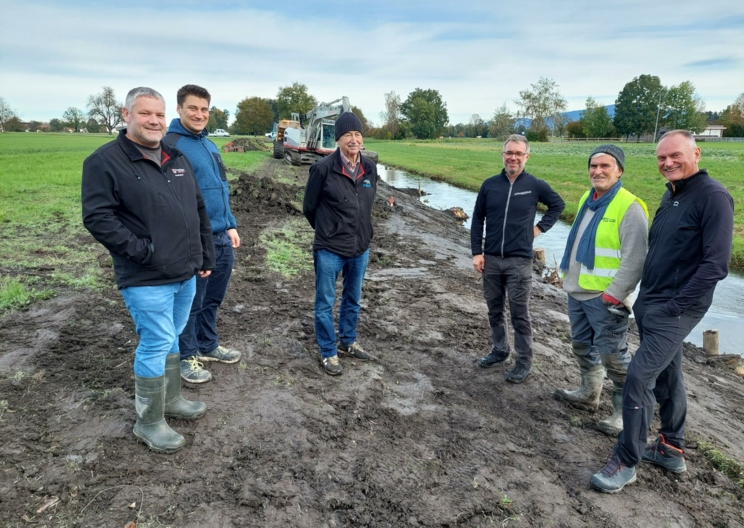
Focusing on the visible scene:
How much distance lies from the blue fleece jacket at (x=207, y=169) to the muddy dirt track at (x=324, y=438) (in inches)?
54.5

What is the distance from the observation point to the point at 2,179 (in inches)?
677

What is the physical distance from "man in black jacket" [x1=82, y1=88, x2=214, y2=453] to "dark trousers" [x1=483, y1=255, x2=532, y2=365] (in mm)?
2601

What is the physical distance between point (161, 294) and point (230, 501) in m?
1.30

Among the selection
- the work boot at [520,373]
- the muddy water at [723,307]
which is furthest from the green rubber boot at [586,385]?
the muddy water at [723,307]

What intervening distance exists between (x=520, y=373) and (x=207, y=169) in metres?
3.30

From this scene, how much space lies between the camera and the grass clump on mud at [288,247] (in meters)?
7.96

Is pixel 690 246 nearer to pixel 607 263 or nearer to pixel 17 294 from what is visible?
pixel 607 263

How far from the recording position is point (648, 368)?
9.92 feet

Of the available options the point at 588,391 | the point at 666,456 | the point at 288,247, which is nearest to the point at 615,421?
the point at 588,391

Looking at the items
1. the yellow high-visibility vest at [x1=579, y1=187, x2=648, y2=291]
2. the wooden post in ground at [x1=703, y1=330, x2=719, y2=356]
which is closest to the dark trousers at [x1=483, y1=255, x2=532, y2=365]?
the yellow high-visibility vest at [x1=579, y1=187, x2=648, y2=291]

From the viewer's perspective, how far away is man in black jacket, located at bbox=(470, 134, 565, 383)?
4332mm

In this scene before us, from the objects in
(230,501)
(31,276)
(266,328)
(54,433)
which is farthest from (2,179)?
(230,501)

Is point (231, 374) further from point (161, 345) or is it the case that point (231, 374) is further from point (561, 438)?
point (561, 438)

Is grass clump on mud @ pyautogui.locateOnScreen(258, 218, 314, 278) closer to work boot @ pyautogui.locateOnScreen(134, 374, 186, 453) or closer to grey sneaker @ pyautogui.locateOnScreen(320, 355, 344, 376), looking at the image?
grey sneaker @ pyautogui.locateOnScreen(320, 355, 344, 376)
